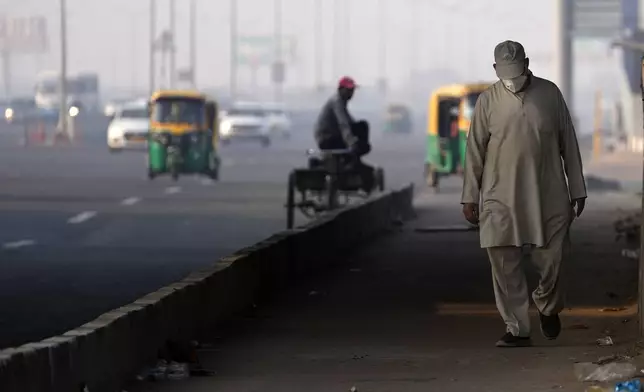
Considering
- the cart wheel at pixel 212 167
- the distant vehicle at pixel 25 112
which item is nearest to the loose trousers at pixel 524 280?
the cart wheel at pixel 212 167

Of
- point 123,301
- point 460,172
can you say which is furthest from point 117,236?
point 460,172

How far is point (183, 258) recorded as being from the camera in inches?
855

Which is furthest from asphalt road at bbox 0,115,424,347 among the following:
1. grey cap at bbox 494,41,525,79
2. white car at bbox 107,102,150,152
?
white car at bbox 107,102,150,152

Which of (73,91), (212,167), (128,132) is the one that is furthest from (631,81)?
(73,91)

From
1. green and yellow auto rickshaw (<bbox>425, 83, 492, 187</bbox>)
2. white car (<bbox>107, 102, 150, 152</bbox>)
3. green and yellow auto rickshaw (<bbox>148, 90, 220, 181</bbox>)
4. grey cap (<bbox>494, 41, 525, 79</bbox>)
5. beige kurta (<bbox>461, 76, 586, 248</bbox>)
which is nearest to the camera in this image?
grey cap (<bbox>494, 41, 525, 79</bbox>)

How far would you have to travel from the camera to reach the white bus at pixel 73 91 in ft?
401

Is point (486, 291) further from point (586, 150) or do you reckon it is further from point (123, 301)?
point (586, 150)

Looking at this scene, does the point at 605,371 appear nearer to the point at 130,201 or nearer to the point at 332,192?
the point at 332,192

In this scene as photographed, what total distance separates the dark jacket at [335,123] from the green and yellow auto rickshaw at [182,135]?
63.0ft

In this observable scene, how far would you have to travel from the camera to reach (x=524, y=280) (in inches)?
466

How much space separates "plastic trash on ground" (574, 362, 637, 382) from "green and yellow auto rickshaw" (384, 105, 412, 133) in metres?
106

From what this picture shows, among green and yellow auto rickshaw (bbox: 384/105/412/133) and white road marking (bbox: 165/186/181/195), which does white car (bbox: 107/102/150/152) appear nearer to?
white road marking (bbox: 165/186/181/195)

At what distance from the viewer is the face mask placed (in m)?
11.6

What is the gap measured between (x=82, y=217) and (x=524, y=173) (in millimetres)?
18750
